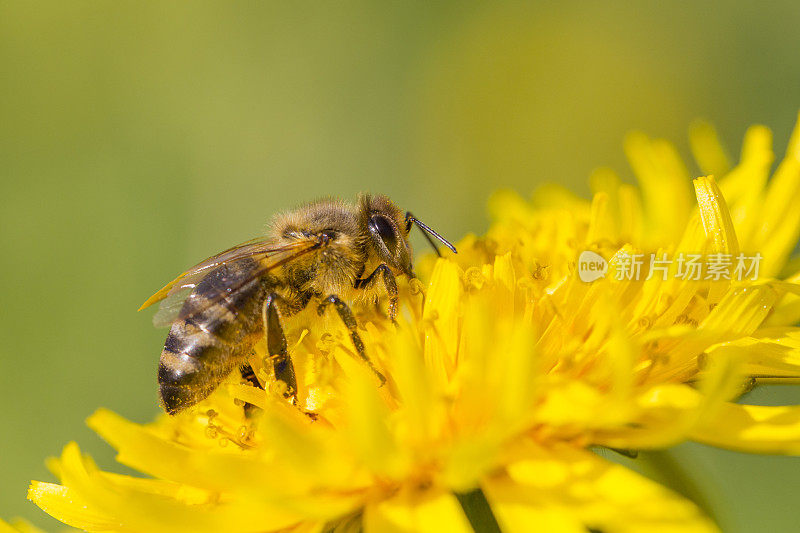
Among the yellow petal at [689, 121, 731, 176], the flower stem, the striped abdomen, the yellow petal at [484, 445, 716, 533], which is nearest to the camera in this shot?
the yellow petal at [484, 445, 716, 533]

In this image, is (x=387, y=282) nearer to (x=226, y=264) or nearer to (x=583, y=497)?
(x=226, y=264)

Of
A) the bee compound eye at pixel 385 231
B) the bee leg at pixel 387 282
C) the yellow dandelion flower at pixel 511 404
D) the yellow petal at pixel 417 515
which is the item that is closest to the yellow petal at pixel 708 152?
the yellow dandelion flower at pixel 511 404

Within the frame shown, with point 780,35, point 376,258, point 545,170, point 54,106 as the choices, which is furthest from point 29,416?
point 780,35

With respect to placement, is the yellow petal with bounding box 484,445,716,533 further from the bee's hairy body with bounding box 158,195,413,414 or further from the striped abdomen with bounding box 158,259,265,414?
the striped abdomen with bounding box 158,259,265,414

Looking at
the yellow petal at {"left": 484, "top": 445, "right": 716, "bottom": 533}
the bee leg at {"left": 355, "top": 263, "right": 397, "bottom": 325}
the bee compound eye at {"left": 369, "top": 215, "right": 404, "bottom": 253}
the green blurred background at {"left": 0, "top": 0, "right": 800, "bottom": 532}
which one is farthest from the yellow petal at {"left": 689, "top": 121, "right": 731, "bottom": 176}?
the yellow petal at {"left": 484, "top": 445, "right": 716, "bottom": 533}

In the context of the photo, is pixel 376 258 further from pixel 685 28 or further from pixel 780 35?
pixel 685 28

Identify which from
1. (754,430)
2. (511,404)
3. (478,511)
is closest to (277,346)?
(478,511)
